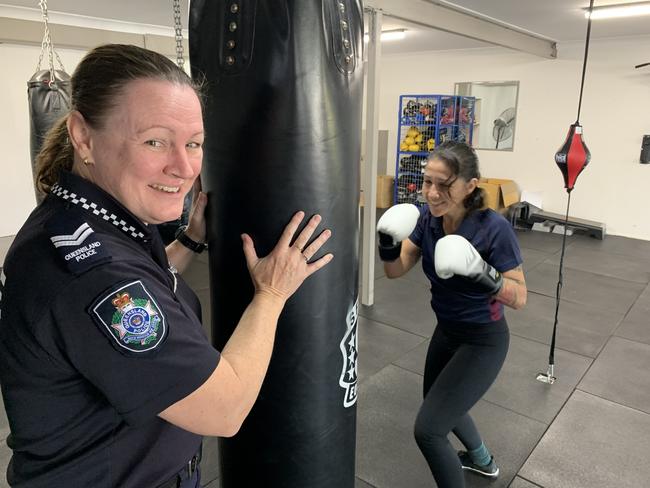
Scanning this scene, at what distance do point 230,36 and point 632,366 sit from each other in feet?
11.9

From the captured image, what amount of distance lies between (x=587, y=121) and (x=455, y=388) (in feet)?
21.2

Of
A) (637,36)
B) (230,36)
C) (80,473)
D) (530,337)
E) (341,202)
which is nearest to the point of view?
(80,473)

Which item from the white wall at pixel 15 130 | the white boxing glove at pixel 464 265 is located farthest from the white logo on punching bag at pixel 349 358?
the white wall at pixel 15 130

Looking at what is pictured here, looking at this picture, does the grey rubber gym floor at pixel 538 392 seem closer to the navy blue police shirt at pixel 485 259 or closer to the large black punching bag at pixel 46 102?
the navy blue police shirt at pixel 485 259

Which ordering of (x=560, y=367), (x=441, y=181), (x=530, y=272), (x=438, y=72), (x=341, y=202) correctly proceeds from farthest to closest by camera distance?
(x=438, y=72) → (x=530, y=272) → (x=560, y=367) → (x=441, y=181) → (x=341, y=202)

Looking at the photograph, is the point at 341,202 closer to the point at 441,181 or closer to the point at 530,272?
the point at 441,181

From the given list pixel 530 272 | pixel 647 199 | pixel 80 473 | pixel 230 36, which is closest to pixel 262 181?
pixel 230 36

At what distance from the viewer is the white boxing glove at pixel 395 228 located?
1.91 metres

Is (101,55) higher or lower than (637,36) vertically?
lower

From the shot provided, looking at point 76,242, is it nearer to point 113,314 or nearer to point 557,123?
point 113,314

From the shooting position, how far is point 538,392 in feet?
10.0

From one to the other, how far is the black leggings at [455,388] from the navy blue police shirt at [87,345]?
1114 millimetres

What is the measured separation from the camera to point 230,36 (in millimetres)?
970

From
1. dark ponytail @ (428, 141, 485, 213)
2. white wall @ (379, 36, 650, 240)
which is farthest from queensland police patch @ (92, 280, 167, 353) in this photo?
white wall @ (379, 36, 650, 240)
